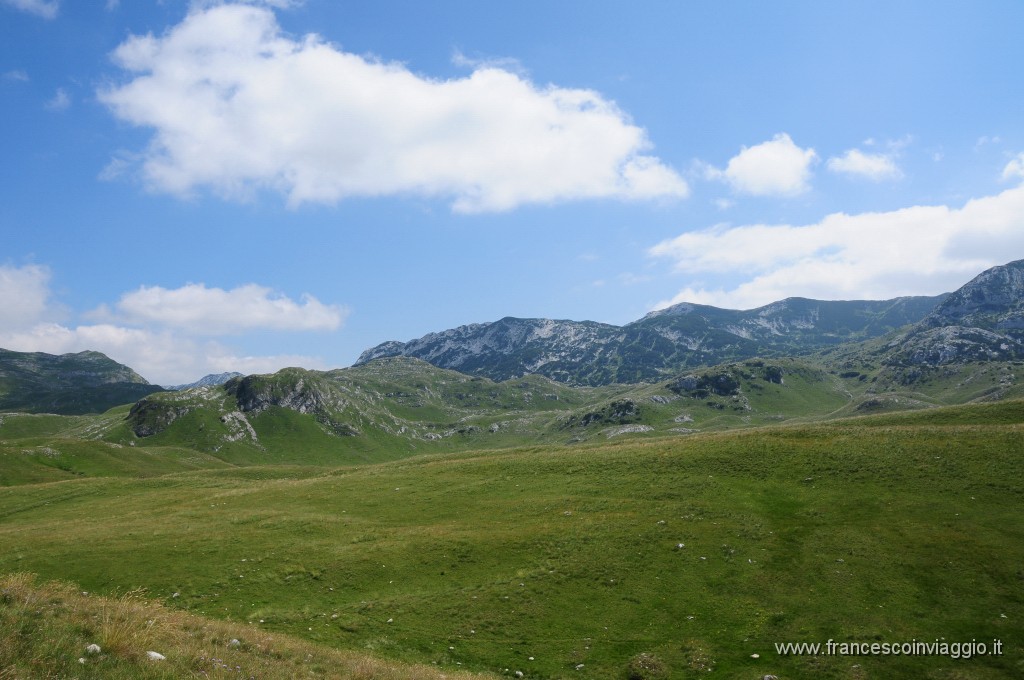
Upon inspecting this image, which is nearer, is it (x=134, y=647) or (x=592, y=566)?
(x=134, y=647)

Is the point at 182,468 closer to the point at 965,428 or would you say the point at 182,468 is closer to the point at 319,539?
the point at 319,539

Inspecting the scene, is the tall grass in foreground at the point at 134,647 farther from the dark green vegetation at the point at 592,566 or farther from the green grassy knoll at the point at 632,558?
the green grassy knoll at the point at 632,558

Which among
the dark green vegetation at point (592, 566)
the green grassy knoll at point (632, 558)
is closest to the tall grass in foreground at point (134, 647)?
the dark green vegetation at point (592, 566)

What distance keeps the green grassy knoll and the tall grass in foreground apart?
25.0 feet

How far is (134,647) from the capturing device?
14.5 metres

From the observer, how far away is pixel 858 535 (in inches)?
1441

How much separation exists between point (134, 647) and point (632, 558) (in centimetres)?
2916

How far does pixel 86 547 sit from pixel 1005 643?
58.3 metres

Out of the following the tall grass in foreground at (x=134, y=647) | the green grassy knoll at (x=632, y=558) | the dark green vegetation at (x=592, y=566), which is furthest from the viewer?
the green grassy knoll at (x=632, y=558)

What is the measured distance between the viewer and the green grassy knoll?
26.9 m

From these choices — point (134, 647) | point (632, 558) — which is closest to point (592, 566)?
point (632, 558)

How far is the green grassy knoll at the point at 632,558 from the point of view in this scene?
26.9 metres

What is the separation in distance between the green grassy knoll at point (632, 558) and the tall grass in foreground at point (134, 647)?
7623 millimetres

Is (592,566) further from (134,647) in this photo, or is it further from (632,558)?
(134,647)
